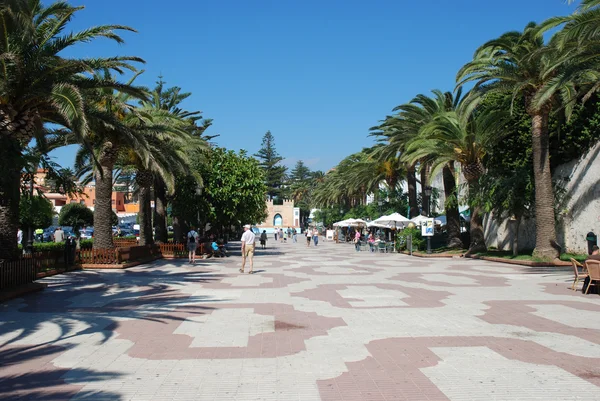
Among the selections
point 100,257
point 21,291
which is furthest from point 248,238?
point 21,291

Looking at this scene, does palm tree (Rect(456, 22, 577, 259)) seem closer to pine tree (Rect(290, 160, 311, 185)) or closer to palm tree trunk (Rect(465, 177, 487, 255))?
palm tree trunk (Rect(465, 177, 487, 255))

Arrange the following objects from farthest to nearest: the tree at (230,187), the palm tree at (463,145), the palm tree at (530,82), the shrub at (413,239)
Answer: the shrub at (413,239)
the tree at (230,187)
the palm tree at (463,145)
the palm tree at (530,82)

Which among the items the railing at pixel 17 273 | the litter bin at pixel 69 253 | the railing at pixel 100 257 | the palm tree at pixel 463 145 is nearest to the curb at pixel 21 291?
the railing at pixel 17 273

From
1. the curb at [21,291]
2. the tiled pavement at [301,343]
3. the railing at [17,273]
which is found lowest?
the tiled pavement at [301,343]

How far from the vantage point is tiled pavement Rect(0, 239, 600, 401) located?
18.2ft

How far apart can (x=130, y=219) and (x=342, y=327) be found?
73.5 metres

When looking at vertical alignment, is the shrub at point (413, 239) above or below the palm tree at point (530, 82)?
below

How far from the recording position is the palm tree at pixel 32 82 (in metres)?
11.8

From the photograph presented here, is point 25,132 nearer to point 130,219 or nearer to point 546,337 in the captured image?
point 546,337

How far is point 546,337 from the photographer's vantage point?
312 inches

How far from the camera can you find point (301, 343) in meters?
7.62

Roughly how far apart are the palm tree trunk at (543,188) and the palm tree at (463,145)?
406 cm

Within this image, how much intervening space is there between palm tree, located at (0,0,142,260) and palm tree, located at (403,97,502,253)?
56.3 ft

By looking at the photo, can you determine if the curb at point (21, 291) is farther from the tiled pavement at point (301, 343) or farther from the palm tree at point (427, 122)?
the palm tree at point (427, 122)
